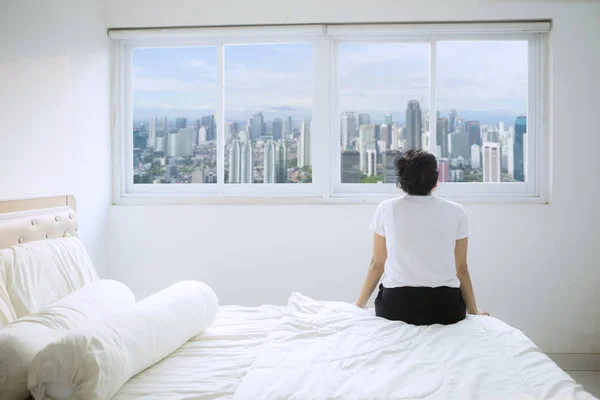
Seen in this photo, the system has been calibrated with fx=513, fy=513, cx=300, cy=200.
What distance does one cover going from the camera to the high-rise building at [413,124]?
3.26 metres

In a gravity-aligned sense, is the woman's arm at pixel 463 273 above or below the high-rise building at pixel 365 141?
below

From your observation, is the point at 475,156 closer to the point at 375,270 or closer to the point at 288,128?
the point at 288,128

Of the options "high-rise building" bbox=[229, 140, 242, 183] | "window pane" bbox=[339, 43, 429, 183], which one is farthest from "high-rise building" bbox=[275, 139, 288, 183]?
"window pane" bbox=[339, 43, 429, 183]

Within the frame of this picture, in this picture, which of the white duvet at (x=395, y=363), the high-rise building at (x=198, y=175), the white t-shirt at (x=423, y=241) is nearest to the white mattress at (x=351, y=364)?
the white duvet at (x=395, y=363)

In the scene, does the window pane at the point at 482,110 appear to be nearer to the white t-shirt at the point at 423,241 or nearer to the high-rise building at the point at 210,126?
the white t-shirt at the point at 423,241

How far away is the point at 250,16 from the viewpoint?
3.15 metres

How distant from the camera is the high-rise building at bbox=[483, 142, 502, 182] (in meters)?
3.26

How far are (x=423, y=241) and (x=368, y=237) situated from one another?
3.62 feet

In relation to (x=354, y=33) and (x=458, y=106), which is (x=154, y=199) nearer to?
(x=354, y=33)

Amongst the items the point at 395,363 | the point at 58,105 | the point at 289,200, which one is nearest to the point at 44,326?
the point at 395,363

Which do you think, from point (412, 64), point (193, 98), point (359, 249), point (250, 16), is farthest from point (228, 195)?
point (412, 64)

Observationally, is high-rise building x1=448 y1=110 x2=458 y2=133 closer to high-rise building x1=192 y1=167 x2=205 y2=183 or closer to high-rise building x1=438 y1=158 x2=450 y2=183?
high-rise building x1=438 y1=158 x2=450 y2=183

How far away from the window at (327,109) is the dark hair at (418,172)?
1072 mm

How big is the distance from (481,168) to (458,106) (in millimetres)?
420
